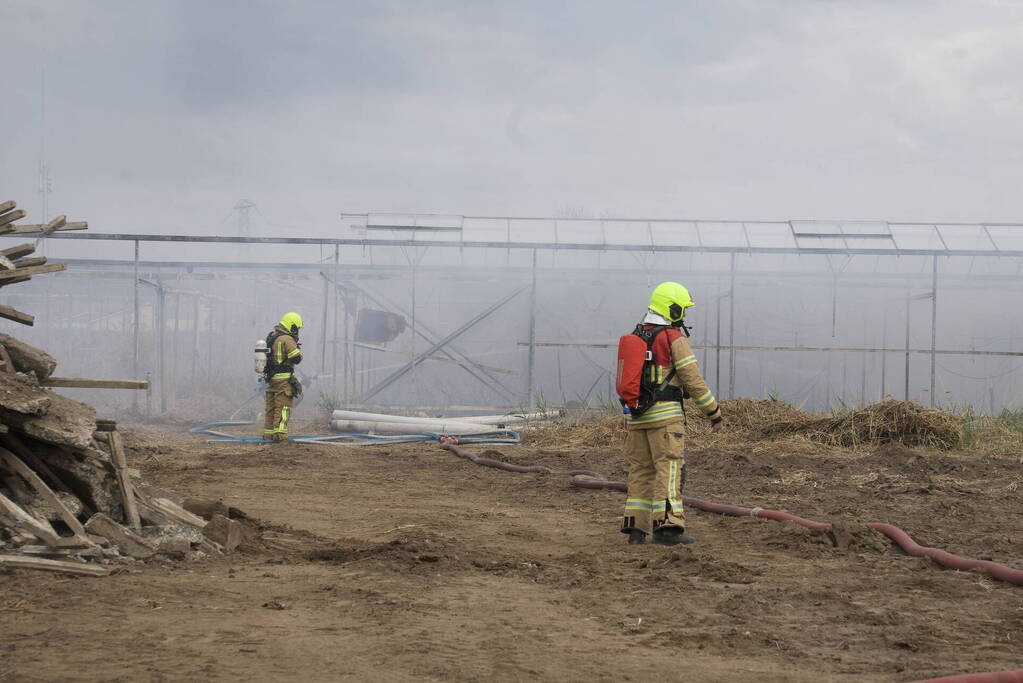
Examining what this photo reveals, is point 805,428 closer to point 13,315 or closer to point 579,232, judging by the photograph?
point 579,232

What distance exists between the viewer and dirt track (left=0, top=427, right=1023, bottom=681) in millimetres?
4184

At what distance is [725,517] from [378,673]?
5.10 meters

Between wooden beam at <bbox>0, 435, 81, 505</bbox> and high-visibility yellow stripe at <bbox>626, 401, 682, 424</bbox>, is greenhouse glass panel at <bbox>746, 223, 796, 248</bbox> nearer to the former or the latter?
high-visibility yellow stripe at <bbox>626, 401, 682, 424</bbox>

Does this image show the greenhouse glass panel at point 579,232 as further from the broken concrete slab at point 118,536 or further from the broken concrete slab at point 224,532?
the broken concrete slab at point 118,536

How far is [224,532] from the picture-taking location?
22.2ft

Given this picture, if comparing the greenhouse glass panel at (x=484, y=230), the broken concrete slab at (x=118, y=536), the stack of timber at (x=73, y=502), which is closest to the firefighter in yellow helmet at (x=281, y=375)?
the greenhouse glass panel at (x=484, y=230)

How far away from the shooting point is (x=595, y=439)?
14.8 m

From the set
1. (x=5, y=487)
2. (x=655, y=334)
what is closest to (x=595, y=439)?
(x=655, y=334)

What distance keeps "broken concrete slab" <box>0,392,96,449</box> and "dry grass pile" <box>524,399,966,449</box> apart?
28.9 ft

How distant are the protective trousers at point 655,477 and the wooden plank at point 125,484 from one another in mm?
3470

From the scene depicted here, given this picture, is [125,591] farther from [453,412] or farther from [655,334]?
[453,412]

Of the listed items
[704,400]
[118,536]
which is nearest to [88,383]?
[118,536]

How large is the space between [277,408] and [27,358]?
7385 millimetres

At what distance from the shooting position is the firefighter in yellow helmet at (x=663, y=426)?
7258 mm
